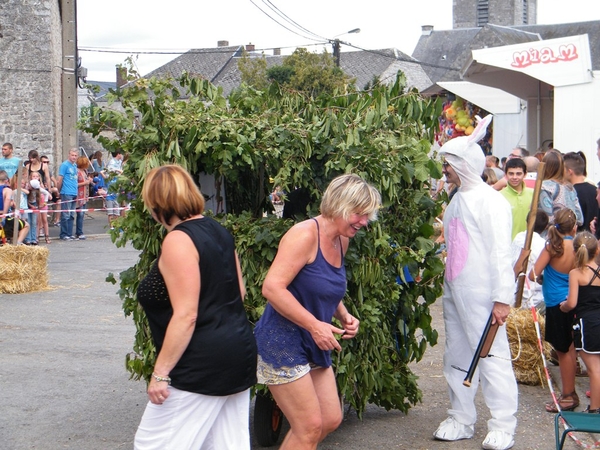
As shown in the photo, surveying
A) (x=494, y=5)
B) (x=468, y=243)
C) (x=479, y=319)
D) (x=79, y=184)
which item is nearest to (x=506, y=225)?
(x=468, y=243)

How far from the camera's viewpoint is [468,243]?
5742mm

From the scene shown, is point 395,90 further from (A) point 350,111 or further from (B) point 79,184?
(B) point 79,184

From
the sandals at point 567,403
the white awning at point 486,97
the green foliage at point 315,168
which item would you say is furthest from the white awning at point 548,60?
the green foliage at point 315,168

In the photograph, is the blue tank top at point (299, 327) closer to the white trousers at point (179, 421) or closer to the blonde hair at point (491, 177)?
the white trousers at point (179, 421)

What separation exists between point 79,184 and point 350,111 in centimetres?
1528

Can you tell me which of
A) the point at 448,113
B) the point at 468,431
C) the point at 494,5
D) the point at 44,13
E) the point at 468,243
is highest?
the point at 494,5

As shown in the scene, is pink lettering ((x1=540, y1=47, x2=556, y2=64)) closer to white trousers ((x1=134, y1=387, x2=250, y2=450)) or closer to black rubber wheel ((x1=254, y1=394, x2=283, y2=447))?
black rubber wheel ((x1=254, y1=394, x2=283, y2=447))

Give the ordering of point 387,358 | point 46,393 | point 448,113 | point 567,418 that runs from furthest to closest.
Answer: point 448,113, point 46,393, point 387,358, point 567,418

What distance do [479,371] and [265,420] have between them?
1.40m

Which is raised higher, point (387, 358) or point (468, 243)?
point (468, 243)

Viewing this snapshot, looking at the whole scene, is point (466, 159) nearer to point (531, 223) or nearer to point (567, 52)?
point (531, 223)

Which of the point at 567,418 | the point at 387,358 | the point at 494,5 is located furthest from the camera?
the point at 494,5

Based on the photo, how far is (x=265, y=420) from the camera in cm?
562

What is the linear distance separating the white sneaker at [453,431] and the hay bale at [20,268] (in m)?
7.61
